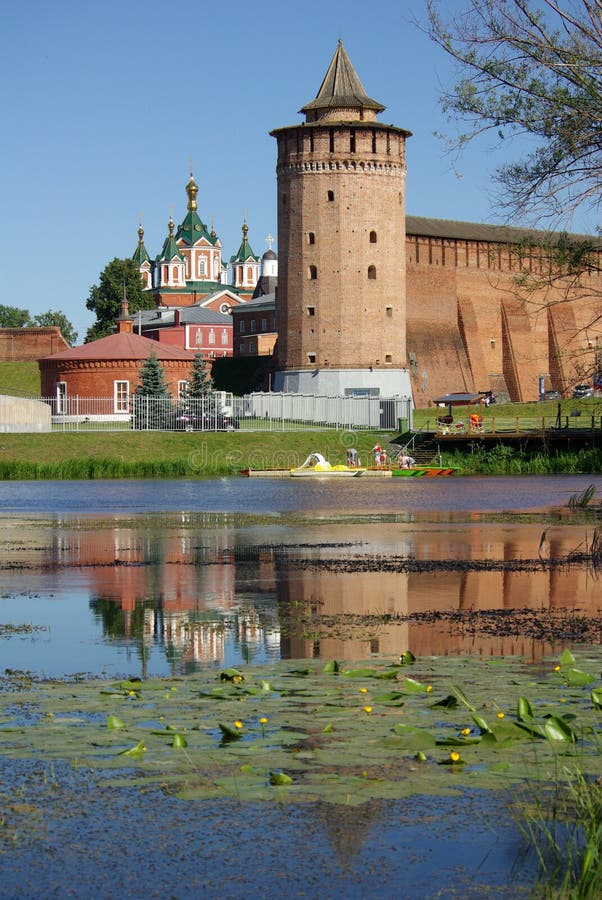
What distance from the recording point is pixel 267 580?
13.1 metres

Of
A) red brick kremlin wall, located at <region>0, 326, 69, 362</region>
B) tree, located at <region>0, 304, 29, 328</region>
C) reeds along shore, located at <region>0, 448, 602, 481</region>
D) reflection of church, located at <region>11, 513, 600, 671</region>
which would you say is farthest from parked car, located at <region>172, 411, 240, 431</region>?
tree, located at <region>0, 304, 29, 328</region>

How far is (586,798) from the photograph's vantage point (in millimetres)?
5047

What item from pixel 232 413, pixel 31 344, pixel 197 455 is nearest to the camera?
pixel 197 455

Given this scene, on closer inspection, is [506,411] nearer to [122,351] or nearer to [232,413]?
[232,413]

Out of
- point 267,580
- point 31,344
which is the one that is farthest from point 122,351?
point 267,580

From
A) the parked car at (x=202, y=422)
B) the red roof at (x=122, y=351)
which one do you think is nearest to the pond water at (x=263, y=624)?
the parked car at (x=202, y=422)

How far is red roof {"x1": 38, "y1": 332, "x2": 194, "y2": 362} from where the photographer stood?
5166 cm

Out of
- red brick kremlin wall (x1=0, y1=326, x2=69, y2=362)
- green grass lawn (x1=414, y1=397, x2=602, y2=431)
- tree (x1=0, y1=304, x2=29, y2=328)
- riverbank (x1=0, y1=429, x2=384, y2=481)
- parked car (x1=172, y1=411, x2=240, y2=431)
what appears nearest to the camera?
riverbank (x1=0, y1=429, x2=384, y2=481)

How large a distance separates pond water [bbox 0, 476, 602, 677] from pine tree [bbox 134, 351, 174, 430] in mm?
20162

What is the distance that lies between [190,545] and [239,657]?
8335mm

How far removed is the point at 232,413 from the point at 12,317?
111 meters

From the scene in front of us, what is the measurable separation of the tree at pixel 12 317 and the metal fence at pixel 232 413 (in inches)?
4173

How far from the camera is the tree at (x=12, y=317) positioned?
15514cm

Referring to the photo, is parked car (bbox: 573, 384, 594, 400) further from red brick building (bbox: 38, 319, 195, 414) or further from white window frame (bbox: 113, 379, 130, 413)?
white window frame (bbox: 113, 379, 130, 413)
